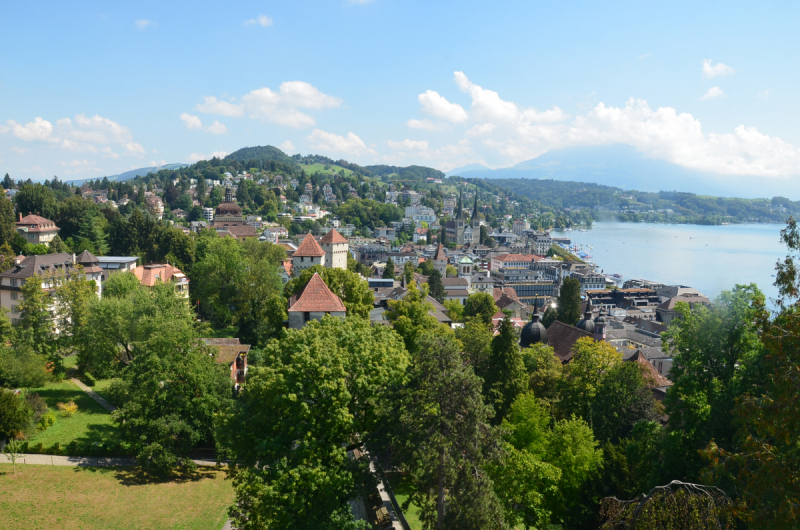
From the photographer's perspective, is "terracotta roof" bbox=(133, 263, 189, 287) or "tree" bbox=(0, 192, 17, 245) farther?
"tree" bbox=(0, 192, 17, 245)

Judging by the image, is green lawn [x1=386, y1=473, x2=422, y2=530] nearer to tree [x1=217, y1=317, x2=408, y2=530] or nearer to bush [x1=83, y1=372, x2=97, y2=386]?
A: tree [x1=217, y1=317, x2=408, y2=530]

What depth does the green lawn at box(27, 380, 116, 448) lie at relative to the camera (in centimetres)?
2434

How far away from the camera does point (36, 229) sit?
57.4 metres

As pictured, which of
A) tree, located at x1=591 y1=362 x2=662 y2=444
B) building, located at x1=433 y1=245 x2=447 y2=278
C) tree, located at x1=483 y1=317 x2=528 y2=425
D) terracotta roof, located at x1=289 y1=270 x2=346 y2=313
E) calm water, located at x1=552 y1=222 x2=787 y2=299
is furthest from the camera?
building, located at x1=433 y1=245 x2=447 y2=278

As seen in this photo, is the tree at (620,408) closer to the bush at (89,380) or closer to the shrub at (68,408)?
the shrub at (68,408)

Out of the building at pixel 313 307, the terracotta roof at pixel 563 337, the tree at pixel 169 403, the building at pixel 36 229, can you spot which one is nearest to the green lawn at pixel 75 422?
the tree at pixel 169 403

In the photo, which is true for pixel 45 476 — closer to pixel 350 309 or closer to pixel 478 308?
pixel 350 309

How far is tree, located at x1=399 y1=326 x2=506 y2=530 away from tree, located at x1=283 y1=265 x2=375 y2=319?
67.7 feet

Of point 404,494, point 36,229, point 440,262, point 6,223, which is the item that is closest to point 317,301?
A: point 404,494

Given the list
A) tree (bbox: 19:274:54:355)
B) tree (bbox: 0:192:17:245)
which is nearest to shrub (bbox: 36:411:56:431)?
tree (bbox: 19:274:54:355)

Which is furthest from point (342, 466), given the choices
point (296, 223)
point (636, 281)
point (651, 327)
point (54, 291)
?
point (296, 223)

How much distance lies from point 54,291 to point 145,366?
17.8 m

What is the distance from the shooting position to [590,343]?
26656 millimetres

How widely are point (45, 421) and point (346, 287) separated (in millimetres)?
17558
